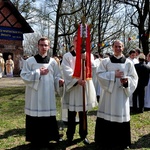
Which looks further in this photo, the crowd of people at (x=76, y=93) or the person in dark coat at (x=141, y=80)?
the person in dark coat at (x=141, y=80)

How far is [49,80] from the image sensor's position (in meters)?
5.48

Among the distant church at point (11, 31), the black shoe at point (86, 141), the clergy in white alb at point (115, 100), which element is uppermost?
the distant church at point (11, 31)

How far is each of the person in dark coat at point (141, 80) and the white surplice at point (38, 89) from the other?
12.9 feet

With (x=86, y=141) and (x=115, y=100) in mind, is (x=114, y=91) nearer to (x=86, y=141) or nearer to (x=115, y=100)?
(x=115, y=100)

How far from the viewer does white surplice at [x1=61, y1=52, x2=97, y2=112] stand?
5.65 meters

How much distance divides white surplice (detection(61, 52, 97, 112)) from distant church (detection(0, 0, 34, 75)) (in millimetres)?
21196

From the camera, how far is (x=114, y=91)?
538 centimetres

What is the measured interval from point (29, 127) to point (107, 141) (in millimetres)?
1620

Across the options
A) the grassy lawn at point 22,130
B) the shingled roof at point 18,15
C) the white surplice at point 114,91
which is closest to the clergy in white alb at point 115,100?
the white surplice at point 114,91

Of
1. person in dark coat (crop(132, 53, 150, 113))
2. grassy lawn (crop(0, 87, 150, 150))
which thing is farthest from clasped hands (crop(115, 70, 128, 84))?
person in dark coat (crop(132, 53, 150, 113))

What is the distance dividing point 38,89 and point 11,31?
73.8 ft

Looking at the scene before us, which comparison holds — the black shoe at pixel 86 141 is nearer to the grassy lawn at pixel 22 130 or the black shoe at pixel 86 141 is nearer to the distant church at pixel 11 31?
the grassy lawn at pixel 22 130

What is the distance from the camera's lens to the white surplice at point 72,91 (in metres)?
5.65

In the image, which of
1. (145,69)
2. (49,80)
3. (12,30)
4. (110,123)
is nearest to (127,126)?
(110,123)
